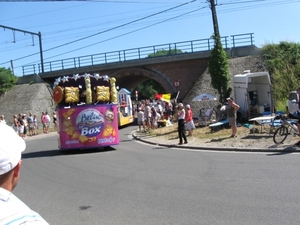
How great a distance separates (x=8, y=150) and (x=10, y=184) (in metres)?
0.24

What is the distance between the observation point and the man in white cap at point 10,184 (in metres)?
1.74

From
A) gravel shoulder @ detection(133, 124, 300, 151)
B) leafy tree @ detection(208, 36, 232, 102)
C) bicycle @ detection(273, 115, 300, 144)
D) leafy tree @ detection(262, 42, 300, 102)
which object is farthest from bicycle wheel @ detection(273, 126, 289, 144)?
leafy tree @ detection(208, 36, 232, 102)

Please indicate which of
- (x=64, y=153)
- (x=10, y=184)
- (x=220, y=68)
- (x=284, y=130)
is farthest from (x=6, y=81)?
(x=10, y=184)

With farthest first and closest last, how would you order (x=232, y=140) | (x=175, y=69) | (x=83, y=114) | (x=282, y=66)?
(x=175, y=69), (x=282, y=66), (x=83, y=114), (x=232, y=140)

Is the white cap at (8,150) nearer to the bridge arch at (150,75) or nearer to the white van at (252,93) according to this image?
the white van at (252,93)

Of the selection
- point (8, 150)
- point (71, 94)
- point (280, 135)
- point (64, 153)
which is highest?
point (71, 94)

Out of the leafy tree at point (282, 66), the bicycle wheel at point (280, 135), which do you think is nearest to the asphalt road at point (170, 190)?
the bicycle wheel at point (280, 135)

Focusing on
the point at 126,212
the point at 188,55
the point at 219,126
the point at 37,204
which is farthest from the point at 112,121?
the point at 188,55

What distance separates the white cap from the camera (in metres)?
1.85

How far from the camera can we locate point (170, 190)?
8.02 m

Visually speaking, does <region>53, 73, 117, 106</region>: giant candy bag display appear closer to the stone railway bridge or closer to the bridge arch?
the stone railway bridge

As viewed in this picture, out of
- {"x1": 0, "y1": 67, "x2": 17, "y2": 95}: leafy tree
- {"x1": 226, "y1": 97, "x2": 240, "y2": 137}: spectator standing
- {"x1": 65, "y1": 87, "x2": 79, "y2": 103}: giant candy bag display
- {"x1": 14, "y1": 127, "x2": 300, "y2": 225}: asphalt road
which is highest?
{"x1": 0, "y1": 67, "x2": 17, "y2": 95}: leafy tree

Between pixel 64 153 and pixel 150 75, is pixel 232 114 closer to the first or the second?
pixel 64 153

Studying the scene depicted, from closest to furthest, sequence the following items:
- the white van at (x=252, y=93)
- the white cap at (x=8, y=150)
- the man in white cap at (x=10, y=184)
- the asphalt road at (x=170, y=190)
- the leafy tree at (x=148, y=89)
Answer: the man in white cap at (x=10, y=184) → the white cap at (x=8, y=150) → the asphalt road at (x=170, y=190) → the white van at (x=252, y=93) → the leafy tree at (x=148, y=89)
